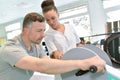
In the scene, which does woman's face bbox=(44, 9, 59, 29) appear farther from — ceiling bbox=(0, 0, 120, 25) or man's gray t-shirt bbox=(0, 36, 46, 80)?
ceiling bbox=(0, 0, 120, 25)

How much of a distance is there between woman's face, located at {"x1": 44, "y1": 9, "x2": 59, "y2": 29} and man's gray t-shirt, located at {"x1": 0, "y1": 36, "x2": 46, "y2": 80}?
297 mm

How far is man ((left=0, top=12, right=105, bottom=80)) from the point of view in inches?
36.4

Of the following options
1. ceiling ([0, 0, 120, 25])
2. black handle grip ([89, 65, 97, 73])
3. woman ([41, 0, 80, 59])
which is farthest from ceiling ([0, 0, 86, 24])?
black handle grip ([89, 65, 97, 73])

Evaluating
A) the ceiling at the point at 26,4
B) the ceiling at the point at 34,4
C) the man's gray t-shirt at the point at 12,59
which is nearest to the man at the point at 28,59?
the man's gray t-shirt at the point at 12,59

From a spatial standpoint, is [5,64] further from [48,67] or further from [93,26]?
[93,26]

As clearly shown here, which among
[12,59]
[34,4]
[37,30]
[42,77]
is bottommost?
[42,77]

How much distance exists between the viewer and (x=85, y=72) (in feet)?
2.87

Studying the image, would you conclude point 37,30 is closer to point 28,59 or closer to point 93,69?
point 28,59

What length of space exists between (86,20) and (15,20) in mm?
4161

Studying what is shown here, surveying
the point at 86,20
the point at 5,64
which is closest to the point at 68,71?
the point at 5,64

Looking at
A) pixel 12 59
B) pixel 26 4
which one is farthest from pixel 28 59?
pixel 26 4

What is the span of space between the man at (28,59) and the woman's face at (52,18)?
26 cm

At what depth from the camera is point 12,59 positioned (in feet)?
3.65

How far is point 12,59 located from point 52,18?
616mm
